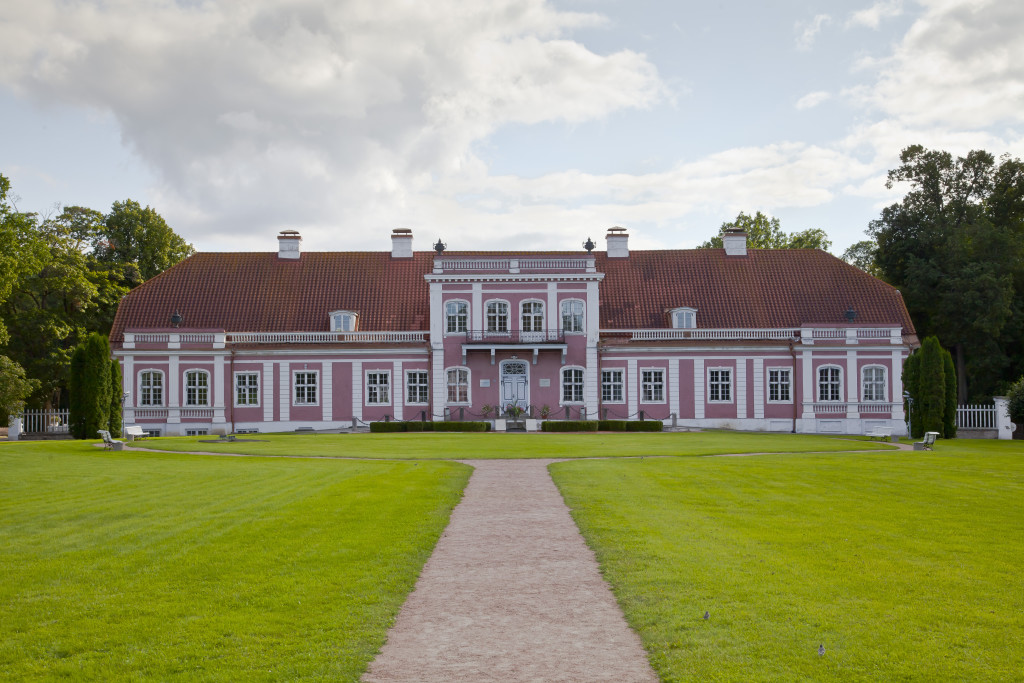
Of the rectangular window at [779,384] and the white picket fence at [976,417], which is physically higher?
the rectangular window at [779,384]

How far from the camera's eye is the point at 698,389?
42781 millimetres

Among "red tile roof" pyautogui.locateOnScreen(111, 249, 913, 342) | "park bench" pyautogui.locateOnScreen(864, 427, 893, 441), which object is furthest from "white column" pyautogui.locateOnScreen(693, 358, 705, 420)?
"park bench" pyautogui.locateOnScreen(864, 427, 893, 441)

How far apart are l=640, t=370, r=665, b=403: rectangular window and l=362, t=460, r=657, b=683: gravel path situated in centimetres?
3088

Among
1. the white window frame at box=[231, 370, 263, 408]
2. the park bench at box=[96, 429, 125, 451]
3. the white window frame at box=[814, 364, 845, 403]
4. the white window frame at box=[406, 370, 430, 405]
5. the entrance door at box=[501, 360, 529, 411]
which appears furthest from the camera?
the white window frame at box=[406, 370, 430, 405]

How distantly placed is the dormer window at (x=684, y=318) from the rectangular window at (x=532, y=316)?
6.37 metres

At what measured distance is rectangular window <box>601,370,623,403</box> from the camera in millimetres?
42906

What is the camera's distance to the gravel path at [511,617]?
20.7 feet

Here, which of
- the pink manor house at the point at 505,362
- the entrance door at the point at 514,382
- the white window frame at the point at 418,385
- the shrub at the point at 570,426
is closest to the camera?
the shrub at the point at 570,426

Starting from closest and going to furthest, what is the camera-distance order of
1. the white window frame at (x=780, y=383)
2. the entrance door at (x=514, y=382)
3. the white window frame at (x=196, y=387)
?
the white window frame at (x=196, y=387), the entrance door at (x=514, y=382), the white window frame at (x=780, y=383)

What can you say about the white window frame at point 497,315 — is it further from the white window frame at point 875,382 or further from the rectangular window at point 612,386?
the white window frame at point 875,382

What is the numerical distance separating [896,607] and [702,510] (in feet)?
18.8

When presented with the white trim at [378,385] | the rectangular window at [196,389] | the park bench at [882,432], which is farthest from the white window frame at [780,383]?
the rectangular window at [196,389]

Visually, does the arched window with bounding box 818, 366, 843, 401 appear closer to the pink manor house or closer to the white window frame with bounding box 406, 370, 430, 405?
the pink manor house

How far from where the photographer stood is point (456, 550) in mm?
10594
